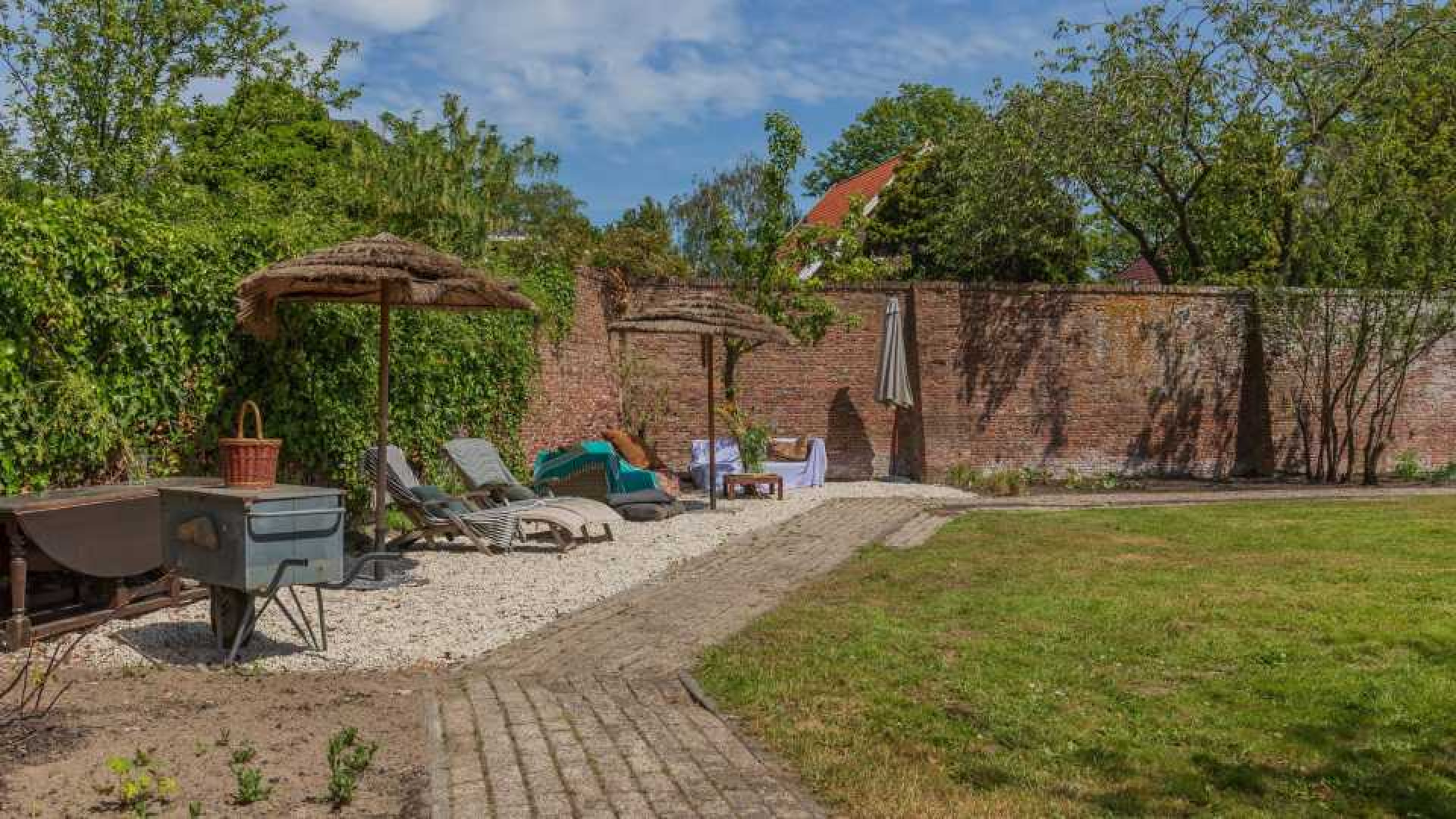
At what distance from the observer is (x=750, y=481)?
13977 millimetres

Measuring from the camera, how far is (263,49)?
17109 mm

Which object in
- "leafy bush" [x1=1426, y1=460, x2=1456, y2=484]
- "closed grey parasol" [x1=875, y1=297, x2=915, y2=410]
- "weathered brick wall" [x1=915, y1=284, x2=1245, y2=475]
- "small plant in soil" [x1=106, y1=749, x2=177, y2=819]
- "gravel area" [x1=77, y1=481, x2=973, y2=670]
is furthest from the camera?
"leafy bush" [x1=1426, y1=460, x2=1456, y2=484]

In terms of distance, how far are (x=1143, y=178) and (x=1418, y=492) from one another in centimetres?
647

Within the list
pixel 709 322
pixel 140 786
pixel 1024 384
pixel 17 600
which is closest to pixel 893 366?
pixel 1024 384

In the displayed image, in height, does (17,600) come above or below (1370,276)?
below

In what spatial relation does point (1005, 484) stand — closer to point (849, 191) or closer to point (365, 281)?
point (365, 281)

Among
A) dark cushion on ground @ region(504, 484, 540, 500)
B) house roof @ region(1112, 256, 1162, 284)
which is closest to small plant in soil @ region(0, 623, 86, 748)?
dark cushion on ground @ region(504, 484, 540, 500)

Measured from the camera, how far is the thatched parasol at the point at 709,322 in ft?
38.7

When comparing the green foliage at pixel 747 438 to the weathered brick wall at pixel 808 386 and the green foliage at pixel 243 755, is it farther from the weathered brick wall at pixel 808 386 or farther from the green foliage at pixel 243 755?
the green foliage at pixel 243 755

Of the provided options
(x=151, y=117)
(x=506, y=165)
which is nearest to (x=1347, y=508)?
(x=506, y=165)

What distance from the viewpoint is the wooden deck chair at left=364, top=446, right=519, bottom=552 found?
8523 mm

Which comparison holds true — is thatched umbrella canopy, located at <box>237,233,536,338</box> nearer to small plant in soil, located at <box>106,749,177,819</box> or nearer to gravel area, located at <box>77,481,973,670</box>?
gravel area, located at <box>77,481,973,670</box>

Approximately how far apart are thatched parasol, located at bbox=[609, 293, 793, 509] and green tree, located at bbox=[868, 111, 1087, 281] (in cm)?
715

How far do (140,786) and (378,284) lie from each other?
467cm
